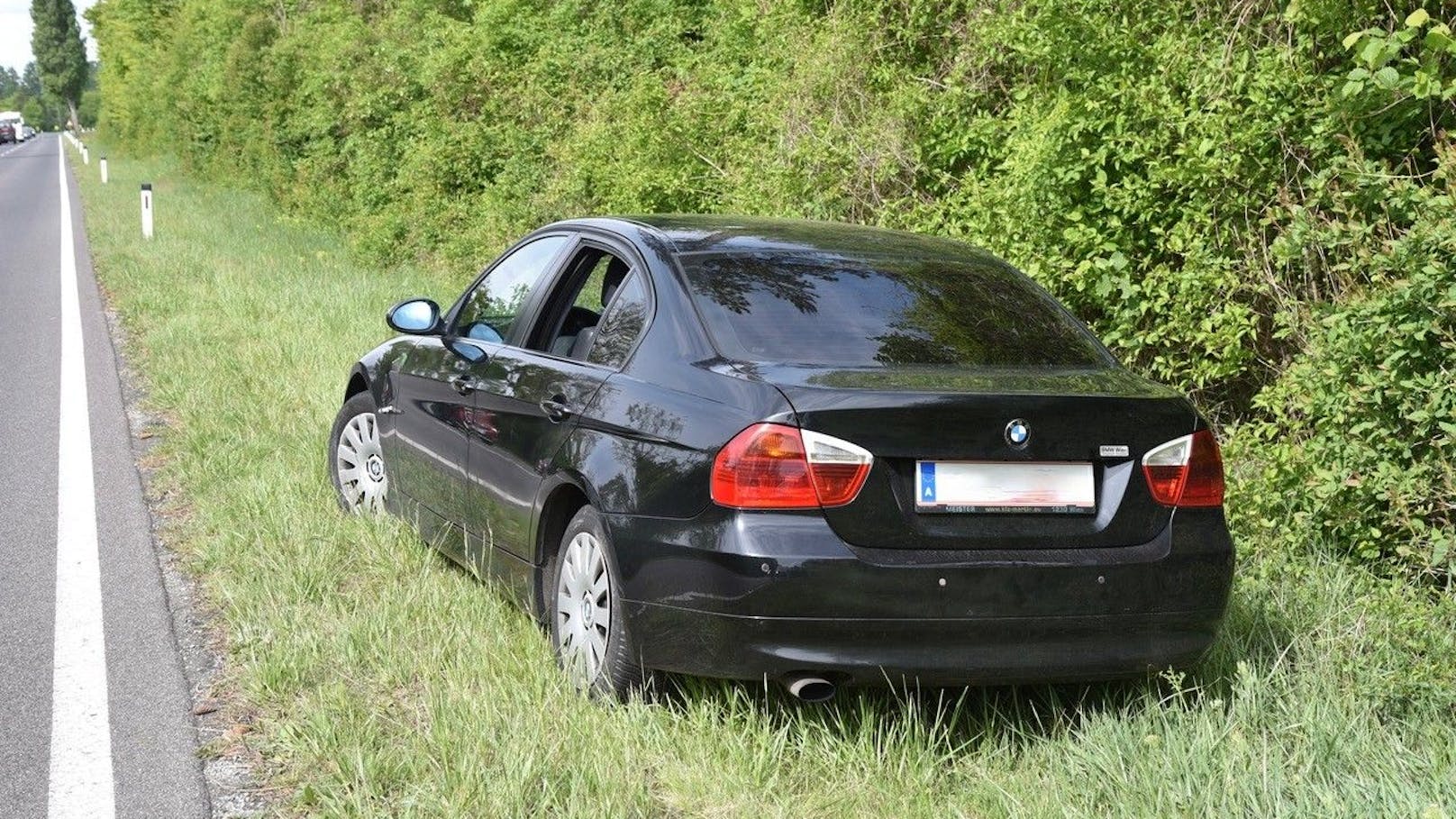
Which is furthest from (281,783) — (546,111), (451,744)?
(546,111)

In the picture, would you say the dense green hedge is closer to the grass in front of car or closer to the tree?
the grass in front of car

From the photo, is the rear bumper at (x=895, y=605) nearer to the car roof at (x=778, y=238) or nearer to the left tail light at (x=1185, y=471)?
the left tail light at (x=1185, y=471)

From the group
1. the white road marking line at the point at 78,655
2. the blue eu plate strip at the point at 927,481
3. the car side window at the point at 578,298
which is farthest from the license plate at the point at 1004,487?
the white road marking line at the point at 78,655

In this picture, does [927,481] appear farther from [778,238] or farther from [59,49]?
[59,49]

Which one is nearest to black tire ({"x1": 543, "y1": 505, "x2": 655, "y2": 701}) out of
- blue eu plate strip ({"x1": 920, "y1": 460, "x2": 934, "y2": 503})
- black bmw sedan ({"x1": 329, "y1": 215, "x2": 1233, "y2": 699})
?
black bmw sedan ({"x1": 329, "y1": 215, "x2": 1233, "y2": 699})

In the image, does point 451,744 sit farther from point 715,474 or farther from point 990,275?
point 990,275

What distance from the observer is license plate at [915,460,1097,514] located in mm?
3955

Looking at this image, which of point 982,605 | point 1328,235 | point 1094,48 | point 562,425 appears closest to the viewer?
point 982,605

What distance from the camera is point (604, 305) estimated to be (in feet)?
17.6

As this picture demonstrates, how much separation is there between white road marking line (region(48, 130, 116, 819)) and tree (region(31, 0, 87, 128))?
154 metres

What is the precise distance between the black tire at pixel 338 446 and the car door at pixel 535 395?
1.48 metres

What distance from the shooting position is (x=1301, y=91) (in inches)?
250

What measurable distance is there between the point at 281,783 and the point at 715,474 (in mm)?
1392

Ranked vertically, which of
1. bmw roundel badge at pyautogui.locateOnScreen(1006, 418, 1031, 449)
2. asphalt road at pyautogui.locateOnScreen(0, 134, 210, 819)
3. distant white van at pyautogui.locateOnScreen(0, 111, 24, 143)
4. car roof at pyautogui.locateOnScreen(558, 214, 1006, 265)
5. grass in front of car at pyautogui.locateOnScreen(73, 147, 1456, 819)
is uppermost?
car roof at pyautogui.locateOnScreen(558, 214, 1006, 265)
